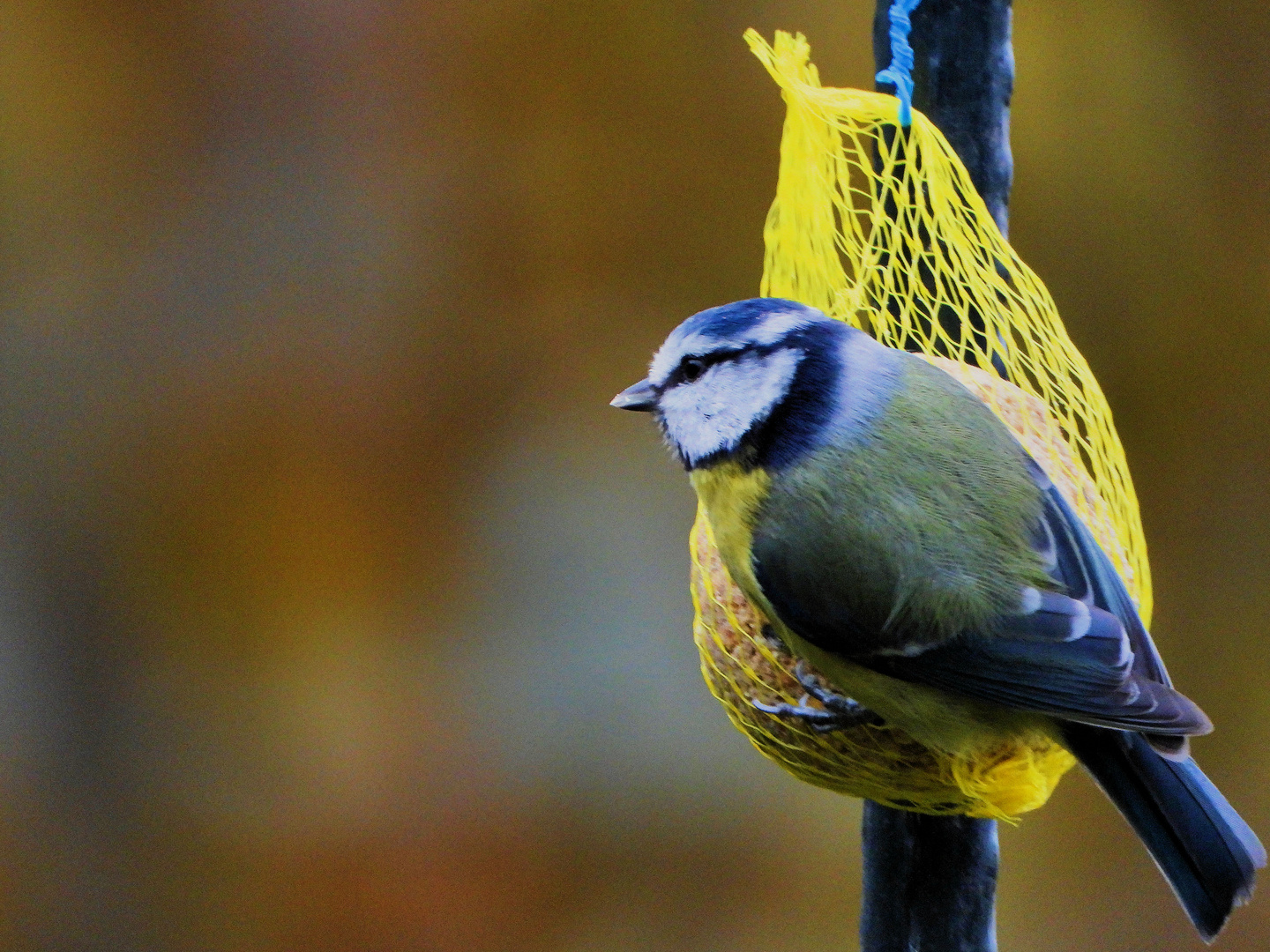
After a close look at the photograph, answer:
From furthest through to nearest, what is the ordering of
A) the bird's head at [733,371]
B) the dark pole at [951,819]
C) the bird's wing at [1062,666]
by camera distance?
the dark pole at [951,819] → the bird's head at [733,371] → the bird's wing at [1062,666]

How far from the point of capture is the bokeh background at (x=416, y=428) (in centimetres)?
263

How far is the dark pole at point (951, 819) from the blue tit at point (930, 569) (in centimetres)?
30

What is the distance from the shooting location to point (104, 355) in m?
2.64

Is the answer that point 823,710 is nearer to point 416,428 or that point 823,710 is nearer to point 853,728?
point 853,728

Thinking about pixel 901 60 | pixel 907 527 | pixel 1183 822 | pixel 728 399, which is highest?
pixel 901 60

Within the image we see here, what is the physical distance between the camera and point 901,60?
143 centimetres

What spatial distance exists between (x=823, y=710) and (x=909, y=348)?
0.49m

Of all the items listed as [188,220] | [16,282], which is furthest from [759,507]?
[16,282]

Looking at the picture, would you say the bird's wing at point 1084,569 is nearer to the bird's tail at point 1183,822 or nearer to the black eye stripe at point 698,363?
the bird's tail at point 1183,822

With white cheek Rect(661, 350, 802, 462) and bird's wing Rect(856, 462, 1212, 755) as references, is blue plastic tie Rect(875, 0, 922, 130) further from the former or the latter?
bird's wing Rect(856, 462, 1212, 755)

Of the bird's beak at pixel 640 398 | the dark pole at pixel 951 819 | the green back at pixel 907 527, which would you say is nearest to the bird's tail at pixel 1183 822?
the green back at pixel 907 527

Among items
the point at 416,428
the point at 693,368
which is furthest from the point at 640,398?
the point at 416,428

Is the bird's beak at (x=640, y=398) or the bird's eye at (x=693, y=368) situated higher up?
the bird's eye at (x=693, y=368)

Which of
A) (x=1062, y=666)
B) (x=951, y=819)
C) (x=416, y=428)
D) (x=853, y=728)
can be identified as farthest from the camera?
(x=416, y=428)
